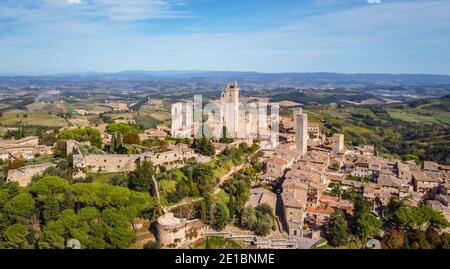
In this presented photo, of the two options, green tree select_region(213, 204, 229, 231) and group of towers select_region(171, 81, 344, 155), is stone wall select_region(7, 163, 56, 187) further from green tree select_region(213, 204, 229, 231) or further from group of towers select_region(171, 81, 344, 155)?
group of towers select_region(171, 81, 344, 155)

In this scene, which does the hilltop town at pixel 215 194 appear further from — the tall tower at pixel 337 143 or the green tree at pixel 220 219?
the tall tower at pixel 337 143

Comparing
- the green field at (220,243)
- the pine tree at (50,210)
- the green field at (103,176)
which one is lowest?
the green field at (220,243)

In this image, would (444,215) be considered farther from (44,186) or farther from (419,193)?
(44,186)

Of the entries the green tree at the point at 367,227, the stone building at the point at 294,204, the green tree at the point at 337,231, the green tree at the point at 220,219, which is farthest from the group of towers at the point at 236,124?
the green tree at the point at 367,227

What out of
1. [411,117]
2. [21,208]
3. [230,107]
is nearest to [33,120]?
[230,107]

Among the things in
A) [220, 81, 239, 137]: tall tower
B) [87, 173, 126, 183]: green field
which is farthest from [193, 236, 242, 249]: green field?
[220, 81, 239, 137]: tall tower

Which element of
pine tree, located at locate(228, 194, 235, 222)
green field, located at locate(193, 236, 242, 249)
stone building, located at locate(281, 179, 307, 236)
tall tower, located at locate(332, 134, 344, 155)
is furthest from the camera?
tall tower, located at locate(332, 134, 344, 155)

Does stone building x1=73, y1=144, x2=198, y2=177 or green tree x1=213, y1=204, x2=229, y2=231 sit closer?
green tree x1=213, y1=204, x2=229, y2=231

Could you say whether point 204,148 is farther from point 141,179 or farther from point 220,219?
point 220,219
